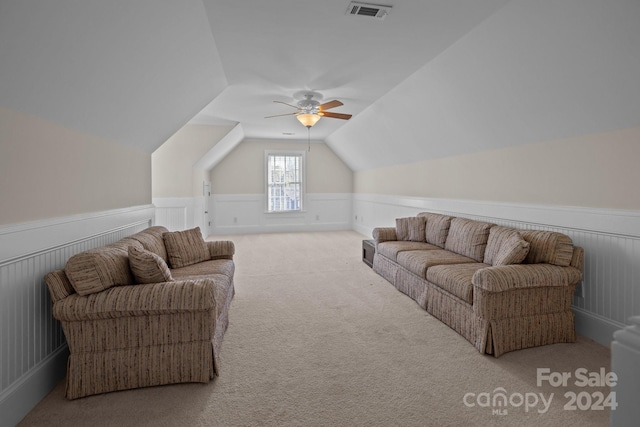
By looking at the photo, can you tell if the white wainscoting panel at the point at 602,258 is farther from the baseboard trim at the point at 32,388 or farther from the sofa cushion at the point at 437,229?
the baseboard trim at the point at 32,388

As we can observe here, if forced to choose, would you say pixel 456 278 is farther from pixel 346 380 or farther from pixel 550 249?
pixel 346 380

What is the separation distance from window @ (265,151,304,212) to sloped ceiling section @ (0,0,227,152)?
5283mm

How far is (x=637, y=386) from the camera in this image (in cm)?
57

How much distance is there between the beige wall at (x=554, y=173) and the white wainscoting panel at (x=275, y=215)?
4.34 metres

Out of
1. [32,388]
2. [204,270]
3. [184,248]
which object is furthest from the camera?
[184,248]

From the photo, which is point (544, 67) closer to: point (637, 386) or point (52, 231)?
point (637, 386)

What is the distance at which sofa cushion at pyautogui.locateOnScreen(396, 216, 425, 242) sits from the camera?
464cm

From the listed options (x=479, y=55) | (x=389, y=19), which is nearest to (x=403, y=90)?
(x=479, y=55)

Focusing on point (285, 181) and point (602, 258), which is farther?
point (285, 181)

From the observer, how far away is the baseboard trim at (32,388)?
175 centimetres

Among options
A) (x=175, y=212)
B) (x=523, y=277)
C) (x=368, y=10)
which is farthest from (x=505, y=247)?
(x=175, y=212)

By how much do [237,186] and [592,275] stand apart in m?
7.58

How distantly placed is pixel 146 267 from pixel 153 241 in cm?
108

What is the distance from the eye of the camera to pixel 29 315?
6.51ft
